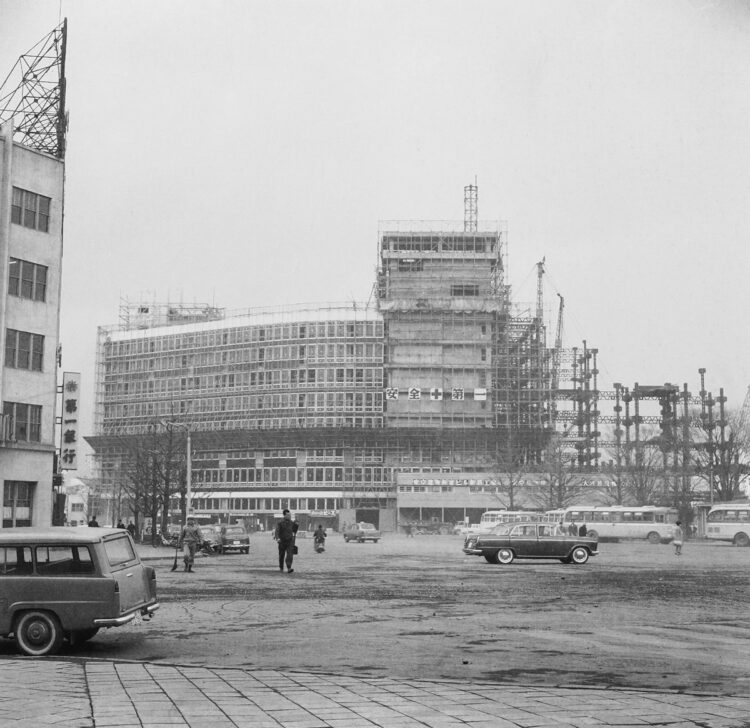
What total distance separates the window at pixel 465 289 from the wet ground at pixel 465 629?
105369 mm

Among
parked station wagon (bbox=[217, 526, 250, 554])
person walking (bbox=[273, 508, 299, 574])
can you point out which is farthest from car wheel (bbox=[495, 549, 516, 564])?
parked station wagon (bbox=[217, 526, 250, 554])

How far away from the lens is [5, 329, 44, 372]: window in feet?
138

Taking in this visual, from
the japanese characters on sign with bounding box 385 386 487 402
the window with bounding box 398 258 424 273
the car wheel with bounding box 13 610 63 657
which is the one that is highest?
the window with bounding box 398 258 424 273

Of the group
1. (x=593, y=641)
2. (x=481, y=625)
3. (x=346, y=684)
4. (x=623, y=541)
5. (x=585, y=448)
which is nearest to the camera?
(x=346, y=684)

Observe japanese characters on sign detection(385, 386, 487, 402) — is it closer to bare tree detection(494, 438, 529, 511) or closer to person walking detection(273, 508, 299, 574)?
bare tree detection(494, 438, 529, 511)

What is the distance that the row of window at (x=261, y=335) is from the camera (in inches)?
5138

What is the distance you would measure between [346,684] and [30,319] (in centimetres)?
3597

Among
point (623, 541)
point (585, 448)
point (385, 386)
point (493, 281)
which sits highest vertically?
point (493, 281)

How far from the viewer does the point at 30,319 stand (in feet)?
141

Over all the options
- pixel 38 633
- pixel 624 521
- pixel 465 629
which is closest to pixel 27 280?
pixel 38 633

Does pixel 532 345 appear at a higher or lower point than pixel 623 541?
higher

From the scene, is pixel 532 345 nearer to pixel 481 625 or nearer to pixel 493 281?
pixel 493 281

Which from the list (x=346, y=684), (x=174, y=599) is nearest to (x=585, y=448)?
(x=174, y=599)

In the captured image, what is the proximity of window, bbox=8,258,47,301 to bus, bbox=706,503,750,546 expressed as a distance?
45419mm
